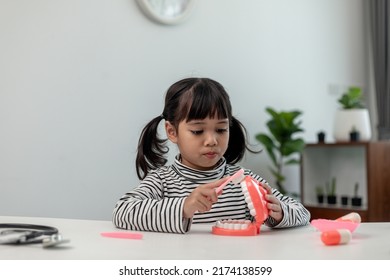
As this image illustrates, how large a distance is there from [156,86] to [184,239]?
1981 millimetres

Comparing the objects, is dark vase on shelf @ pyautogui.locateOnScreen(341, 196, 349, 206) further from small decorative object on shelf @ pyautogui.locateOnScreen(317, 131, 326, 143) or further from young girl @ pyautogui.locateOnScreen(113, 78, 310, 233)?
young girl @ pyautogui.locateOnScreen(113, 78, 310, 233)

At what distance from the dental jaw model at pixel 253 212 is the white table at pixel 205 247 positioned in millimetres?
19

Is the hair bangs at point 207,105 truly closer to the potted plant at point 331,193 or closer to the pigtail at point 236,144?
the pigtail at point 236,144

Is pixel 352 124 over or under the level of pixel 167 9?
under

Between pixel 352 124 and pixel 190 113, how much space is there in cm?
227

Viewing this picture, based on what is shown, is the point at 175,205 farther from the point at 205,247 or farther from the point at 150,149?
the point at 150,149

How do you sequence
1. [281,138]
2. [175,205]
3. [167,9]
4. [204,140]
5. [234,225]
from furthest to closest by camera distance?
[281,138] → [167,9] → [204,140] → [175,205] → [234,225]

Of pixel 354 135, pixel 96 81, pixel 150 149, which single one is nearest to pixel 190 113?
pixel 150 149

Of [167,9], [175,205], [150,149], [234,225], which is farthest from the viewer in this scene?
[167,9]

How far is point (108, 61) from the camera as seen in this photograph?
2.52 meters

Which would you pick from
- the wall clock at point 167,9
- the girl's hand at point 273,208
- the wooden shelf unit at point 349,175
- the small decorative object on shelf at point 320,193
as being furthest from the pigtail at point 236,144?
the small decorative object on shelf at point 320,193

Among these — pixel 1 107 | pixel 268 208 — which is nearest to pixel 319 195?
pixel 1 107

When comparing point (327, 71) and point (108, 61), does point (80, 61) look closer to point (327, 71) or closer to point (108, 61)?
point (108, 61)

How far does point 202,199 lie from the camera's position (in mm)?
841
